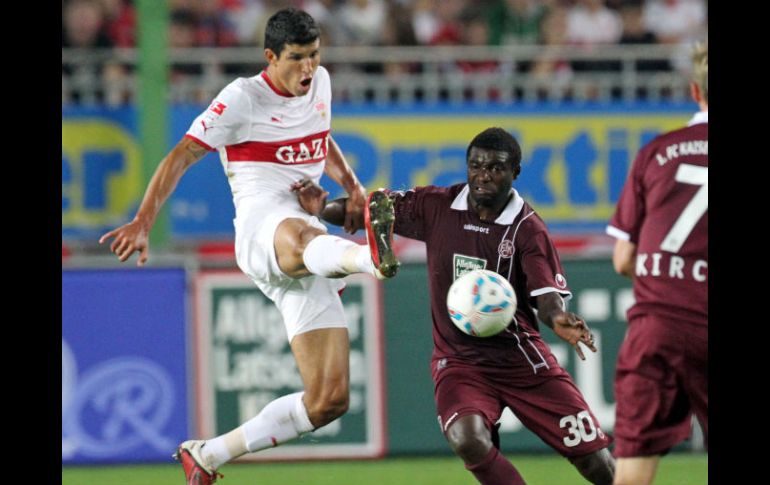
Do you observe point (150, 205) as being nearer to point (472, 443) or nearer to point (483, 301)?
point (483, 301)

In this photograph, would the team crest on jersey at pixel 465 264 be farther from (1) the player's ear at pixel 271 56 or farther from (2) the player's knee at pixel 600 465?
(1) the player's ear at pixel 271 56

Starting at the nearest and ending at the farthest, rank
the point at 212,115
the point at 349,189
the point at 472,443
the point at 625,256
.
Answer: the point at 472,443 < the point at 625,256 < the point at 212,115 < the point at 349,189

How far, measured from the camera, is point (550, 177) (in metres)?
14.2

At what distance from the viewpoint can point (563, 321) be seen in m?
5.93

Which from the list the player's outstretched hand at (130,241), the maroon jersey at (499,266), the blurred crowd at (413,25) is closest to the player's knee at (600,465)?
the maroon jersey at (499,266)

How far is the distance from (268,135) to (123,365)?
132 inches

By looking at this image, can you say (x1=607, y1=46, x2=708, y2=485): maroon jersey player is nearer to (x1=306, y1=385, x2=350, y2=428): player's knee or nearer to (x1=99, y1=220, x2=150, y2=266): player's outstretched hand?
(x1=306, y1=385, x2=350, y2=428): player's knee

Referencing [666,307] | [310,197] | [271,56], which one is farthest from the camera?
[310,197]

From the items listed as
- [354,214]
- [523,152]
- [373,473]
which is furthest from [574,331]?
[523,152]

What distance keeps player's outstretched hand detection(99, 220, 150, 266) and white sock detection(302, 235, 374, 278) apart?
80 cm

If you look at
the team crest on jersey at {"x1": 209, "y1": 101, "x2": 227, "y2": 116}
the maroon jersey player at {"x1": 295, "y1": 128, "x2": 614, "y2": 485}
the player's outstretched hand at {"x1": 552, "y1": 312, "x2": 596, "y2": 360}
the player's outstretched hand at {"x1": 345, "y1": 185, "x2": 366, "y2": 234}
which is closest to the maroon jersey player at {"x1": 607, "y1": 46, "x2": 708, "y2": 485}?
the player's outstretched hand at {"x1": 552, "y1": 312, "x2": 596, "y2": 360}
